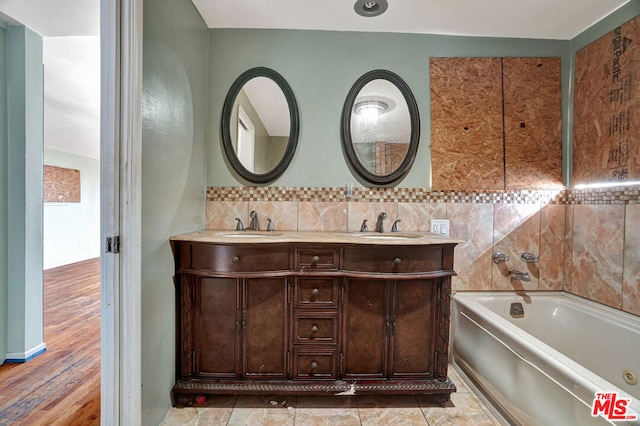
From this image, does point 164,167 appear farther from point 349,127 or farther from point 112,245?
point 349,127

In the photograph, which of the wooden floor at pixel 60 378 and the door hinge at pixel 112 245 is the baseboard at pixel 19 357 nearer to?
the wooden floor at pixel 60 378

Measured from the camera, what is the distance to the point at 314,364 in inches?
61.6

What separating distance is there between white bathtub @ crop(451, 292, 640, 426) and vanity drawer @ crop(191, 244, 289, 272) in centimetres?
126

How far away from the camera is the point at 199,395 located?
1.59 m

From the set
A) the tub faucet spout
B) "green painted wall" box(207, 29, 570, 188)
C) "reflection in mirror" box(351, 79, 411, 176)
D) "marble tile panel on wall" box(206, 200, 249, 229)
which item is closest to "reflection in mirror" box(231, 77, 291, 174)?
"green painted wall" box(207, 29, 570, 188)

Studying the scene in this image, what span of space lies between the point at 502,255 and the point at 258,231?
1796 mm

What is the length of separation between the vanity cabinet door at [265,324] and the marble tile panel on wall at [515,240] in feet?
5.23

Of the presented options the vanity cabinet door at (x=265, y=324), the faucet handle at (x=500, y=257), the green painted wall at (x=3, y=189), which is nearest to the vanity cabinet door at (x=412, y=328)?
the vanity cabinet door at (x=265, y=324)

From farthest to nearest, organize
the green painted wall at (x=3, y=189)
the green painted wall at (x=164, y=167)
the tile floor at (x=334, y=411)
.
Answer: the green painted wall at (x=3, y=189) → the tile floor at (x=334, y=411) → the green painted wall at (x=164, y=167)

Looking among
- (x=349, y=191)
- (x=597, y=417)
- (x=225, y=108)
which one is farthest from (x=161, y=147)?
(x=597, y=417)

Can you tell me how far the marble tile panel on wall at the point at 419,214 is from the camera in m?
2.06

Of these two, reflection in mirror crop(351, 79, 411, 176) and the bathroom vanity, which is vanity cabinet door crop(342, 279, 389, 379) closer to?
the bathroom vanity

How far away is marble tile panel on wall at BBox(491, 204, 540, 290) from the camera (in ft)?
6.76

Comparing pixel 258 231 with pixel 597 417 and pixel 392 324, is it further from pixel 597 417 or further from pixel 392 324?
pixel 597 417
